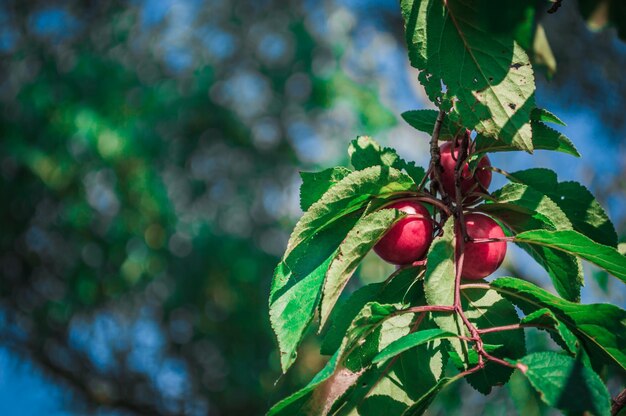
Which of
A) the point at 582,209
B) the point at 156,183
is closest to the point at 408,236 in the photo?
the point at 582,209

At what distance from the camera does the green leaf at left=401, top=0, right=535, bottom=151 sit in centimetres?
45

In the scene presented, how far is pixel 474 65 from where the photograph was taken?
0.46m

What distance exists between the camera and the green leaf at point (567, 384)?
37 cm

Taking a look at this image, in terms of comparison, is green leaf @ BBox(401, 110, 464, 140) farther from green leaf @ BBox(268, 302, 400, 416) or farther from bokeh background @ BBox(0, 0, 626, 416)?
bokeh background @ BBox(0, 0, 626, 416)

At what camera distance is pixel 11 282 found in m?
5.12

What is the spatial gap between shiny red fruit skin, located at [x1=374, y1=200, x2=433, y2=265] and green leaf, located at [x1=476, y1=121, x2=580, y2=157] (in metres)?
0.07

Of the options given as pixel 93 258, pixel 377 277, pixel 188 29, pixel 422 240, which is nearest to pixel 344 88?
pixel 188 29

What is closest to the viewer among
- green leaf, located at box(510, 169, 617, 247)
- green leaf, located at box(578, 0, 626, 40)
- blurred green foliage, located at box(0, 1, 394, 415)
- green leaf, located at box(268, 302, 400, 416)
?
green leaf, located at box(578, 0, 626, 40)

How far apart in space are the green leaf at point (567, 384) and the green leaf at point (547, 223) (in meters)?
0.10

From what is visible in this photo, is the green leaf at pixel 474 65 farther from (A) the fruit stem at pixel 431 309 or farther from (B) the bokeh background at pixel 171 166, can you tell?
(B) the bokeh background at pixel 171 166

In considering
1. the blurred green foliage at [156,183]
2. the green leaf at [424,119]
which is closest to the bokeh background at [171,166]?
the blurred green foliage at [156,183]

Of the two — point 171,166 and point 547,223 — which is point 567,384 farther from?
point 171,166

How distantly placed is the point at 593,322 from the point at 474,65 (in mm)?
181

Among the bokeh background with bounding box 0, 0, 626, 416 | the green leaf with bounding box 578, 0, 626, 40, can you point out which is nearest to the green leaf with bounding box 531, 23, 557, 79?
the green leaf with bounding box 578, 0, 626, 40
